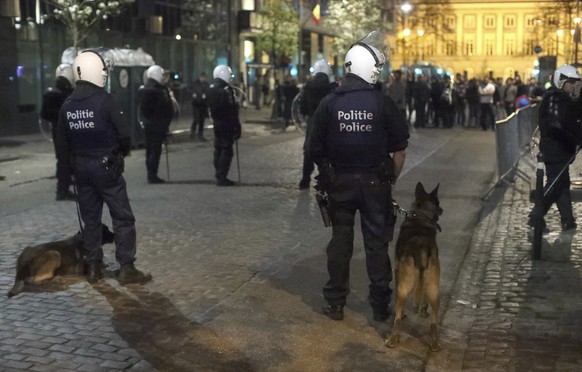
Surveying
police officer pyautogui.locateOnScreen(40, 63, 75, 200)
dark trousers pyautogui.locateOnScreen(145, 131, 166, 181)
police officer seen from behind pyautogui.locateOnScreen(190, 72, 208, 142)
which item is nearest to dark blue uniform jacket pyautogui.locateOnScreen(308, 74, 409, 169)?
police officer pyautogui.locateOnScreen(40, 63, 75, 200)

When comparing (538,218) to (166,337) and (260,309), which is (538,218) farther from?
(166,337)

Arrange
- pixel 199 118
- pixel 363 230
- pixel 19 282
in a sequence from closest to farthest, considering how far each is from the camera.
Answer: pixel 363 230
pixel 19 282
pixel 199 118

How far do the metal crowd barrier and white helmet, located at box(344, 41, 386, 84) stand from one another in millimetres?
7124

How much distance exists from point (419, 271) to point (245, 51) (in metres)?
41.0

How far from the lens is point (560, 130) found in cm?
923

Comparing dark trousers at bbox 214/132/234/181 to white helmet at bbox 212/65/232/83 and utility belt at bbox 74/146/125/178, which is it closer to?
white helmet at bbox 212/65/232/83

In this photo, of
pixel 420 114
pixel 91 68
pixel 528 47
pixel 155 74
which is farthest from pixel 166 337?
pixel 528 47

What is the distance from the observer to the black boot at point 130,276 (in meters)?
7.36

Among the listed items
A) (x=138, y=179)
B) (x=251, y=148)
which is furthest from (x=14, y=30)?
(x=138, y=179)

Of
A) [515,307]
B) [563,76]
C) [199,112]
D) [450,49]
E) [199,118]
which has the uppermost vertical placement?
[450,49]

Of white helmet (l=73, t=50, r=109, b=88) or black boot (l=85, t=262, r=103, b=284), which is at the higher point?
white helmet (l=73, t=50, r=109, b=88)

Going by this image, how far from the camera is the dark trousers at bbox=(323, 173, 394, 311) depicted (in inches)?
239

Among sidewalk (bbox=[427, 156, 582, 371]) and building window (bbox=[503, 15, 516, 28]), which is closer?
sidewalk (bbox=[427, 156, 582, 371])

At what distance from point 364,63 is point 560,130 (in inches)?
152
